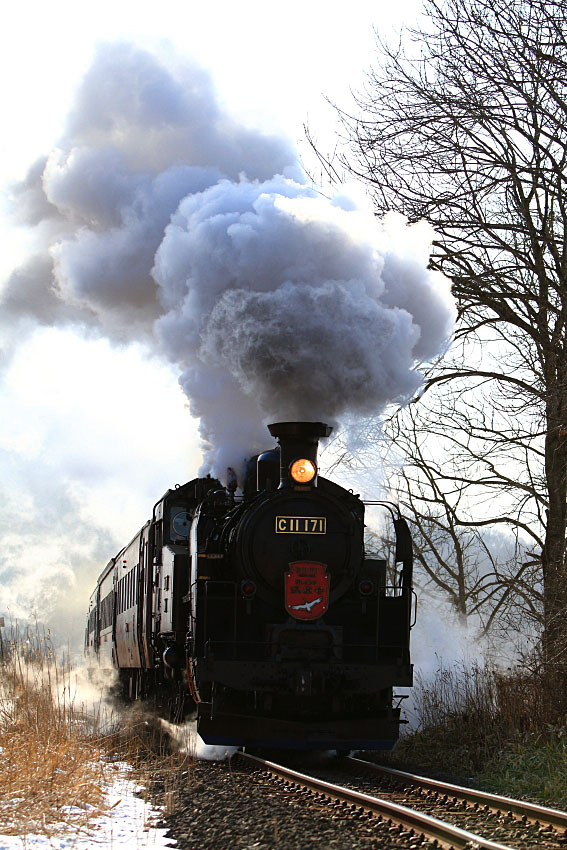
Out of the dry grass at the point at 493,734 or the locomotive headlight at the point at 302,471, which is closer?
the dry grass at the point at 493,734

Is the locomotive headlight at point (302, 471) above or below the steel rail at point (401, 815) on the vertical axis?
above

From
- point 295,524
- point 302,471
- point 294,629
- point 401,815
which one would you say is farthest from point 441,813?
point 302,471

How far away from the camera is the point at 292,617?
9.14m

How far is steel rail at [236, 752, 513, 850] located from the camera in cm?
521

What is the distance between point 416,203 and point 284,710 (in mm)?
7352

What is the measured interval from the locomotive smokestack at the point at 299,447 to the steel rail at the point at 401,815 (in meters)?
2.58

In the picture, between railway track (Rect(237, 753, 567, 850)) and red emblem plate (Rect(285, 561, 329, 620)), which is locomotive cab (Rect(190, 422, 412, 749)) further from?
railway track (Rect(237, 753, 567, 850))

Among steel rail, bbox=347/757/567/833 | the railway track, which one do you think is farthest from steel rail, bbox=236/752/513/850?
steel rail, bbox=347/757/567/833

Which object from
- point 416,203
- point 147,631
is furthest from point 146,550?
point 416,203

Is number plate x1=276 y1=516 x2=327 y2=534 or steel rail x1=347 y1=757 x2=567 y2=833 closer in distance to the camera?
steel rail x1=347 y1=757 x2=567 y2=833

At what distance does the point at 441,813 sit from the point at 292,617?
2.98 m

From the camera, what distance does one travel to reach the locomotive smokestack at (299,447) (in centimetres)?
913

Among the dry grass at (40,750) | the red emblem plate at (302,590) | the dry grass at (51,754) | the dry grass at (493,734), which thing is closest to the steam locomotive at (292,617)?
the red emblem plate at (302,590)

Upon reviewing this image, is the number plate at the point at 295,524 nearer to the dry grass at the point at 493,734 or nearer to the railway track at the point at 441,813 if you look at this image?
the railway track at the point at 441,813
